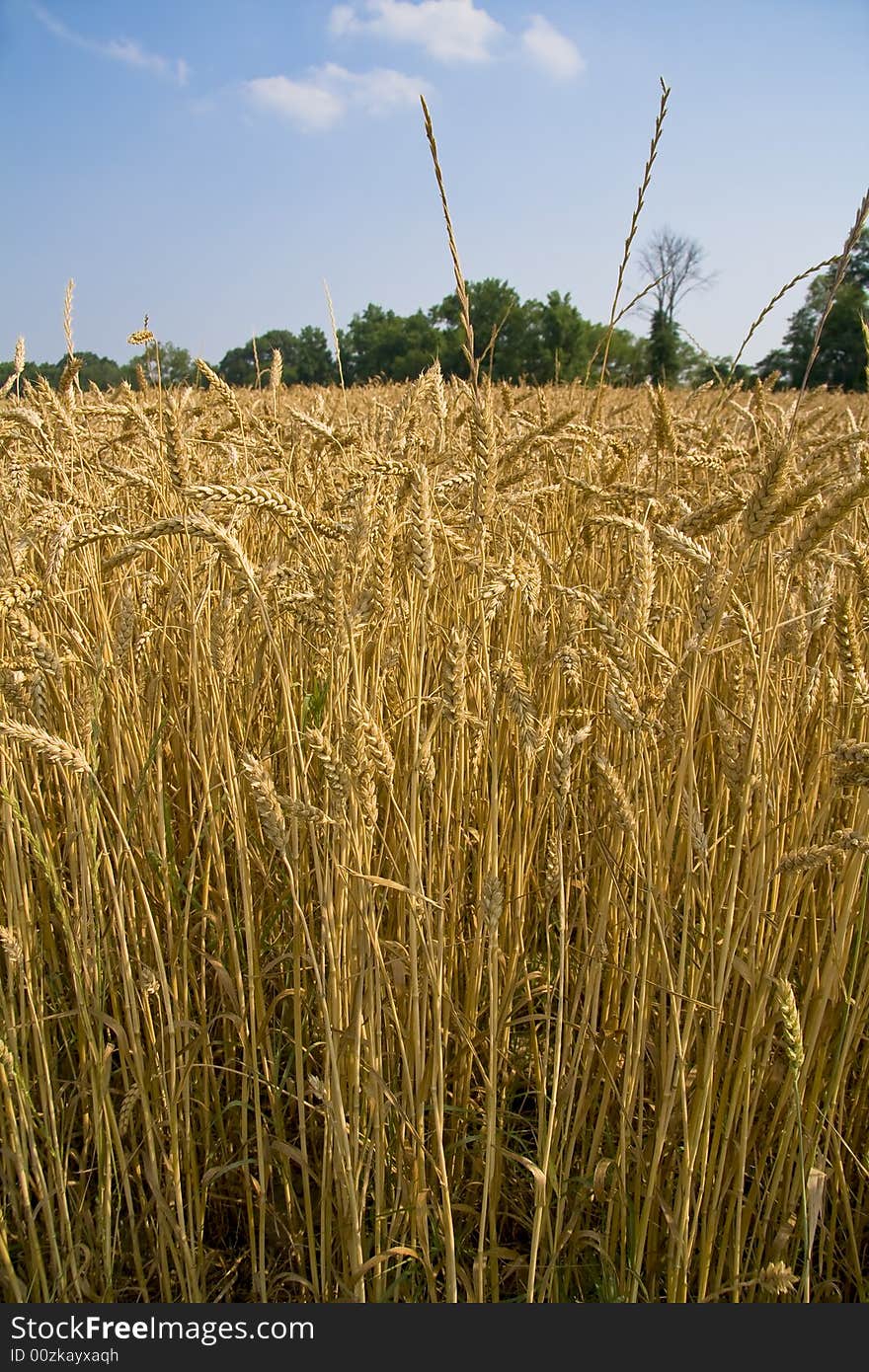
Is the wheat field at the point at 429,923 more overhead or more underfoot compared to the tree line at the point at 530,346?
more underfoot

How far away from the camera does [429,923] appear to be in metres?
1.01

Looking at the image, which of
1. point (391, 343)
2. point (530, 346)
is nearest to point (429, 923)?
point (530, 346)

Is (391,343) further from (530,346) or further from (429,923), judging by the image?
(429,923)

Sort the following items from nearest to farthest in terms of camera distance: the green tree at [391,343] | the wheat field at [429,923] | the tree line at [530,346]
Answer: the wheat field at [429,923] < the tree line at [530,346] < the green tree at [391,343]

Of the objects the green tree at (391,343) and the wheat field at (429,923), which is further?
the green tree at (391,343)

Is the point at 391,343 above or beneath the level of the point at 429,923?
above

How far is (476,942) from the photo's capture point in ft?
4.44

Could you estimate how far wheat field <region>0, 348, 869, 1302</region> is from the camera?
102 centimetres

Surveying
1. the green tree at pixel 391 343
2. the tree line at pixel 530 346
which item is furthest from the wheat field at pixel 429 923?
the green tree at pixel 391 343

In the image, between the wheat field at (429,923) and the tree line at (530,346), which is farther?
the tree line at (530,346)

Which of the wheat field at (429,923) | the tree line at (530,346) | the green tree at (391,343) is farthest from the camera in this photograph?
the green tree at (391,343)

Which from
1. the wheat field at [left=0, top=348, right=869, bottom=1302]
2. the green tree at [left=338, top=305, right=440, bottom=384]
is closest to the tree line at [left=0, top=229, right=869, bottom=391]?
the green tree at [left=338, top=305, right=440, bottom=384]

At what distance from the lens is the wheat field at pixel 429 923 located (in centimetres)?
102

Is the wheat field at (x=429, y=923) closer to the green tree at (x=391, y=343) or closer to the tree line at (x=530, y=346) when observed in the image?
the tree line at (x=530, y=346)
